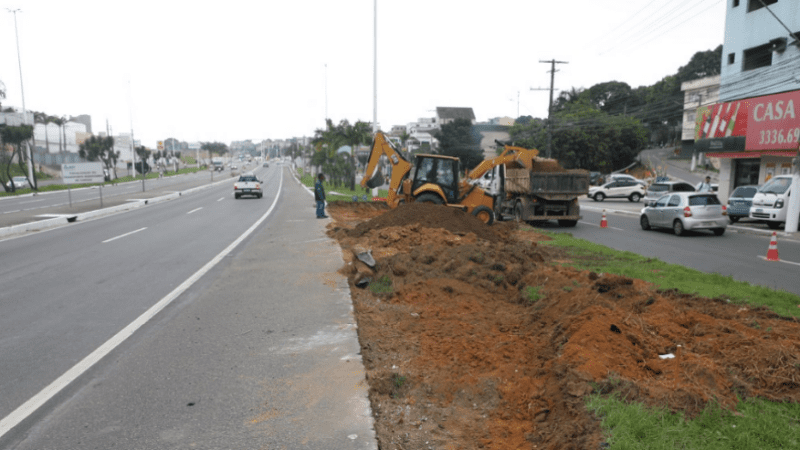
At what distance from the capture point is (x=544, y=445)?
3.68m

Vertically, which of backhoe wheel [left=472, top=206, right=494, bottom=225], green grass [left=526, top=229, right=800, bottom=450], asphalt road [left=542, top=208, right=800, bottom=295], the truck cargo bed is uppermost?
the truck cargo bed

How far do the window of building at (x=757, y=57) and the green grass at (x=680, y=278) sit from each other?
2499 cm

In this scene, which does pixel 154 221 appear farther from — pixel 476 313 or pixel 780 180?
pixel 780 180

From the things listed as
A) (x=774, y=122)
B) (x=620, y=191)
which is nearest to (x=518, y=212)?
(x=774, y=122)

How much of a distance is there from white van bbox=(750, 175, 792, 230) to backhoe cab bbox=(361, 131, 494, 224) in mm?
10758

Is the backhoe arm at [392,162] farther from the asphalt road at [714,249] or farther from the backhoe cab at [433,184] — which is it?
the asphalt road at [714,249]

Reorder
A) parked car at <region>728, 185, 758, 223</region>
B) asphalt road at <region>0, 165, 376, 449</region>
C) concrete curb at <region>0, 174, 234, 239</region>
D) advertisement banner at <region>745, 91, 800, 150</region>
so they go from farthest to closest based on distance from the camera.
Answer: advertisement banner at <region>745, 91, 800, 150</region> < parked car at <region>728, 185, 758, 223</region> < concrete curb at <region>0, 174, 234, 239</region> < asphalt road at <region>0, 165, 376, 449</region>

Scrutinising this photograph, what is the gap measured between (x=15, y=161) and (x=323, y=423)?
76699mm

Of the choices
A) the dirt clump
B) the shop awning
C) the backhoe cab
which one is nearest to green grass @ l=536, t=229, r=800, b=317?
the dirt clump

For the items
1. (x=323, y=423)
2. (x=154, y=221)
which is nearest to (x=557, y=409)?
(x=323, y=423)

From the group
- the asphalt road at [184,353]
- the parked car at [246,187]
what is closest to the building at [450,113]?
the parked car at [246,187]

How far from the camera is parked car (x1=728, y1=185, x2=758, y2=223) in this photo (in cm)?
2077

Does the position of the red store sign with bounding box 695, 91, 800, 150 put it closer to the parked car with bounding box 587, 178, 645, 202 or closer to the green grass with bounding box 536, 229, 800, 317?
the parked car with bounding box 587, 178, 645, 202

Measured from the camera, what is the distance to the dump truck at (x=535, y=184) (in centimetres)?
1891
